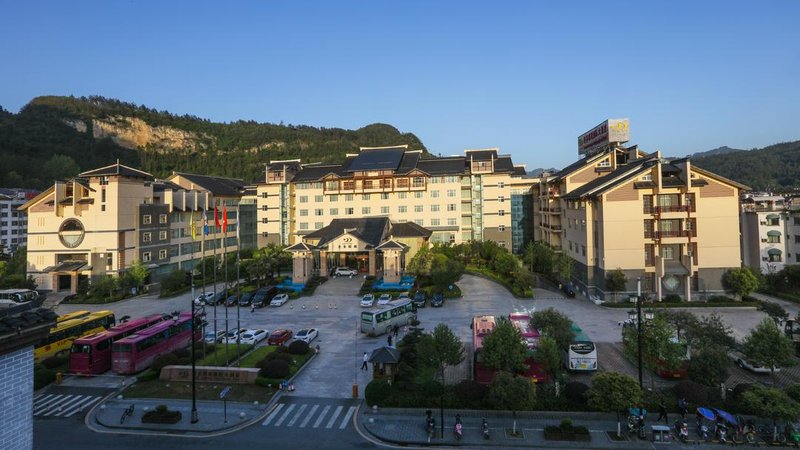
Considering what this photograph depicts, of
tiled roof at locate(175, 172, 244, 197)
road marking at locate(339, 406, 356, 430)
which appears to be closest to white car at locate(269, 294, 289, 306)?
road marking at locate(339, 406, 356, 430)

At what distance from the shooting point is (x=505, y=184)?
228ft

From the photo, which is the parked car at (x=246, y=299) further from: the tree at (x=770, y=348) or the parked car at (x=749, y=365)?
the tree at (x=770, y=348)

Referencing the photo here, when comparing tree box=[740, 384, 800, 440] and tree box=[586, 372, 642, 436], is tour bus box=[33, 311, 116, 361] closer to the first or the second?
tree box=[586, 372, 642, 436]

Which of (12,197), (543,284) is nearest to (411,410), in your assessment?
(543,284)

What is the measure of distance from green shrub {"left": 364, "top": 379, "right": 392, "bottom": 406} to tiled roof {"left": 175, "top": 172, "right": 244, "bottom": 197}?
2346 inches

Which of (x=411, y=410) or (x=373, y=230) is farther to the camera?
(x=373, y=230)

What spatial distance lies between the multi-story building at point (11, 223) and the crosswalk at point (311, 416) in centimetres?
8791

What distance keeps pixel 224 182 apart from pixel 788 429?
270ft

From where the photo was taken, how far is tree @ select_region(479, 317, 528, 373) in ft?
69.6

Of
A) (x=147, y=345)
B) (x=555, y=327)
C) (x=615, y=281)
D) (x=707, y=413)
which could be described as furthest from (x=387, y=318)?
(x=615, y=281)

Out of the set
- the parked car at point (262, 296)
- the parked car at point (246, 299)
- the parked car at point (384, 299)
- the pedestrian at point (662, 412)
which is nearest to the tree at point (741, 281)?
the pedestrian at point (662, 412)

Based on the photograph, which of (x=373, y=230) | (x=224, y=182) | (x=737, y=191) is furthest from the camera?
(x=224, y=182)

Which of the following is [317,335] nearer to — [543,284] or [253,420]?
[253,420]

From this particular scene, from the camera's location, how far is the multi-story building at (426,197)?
69562 millimetres
